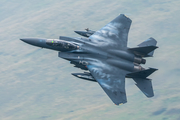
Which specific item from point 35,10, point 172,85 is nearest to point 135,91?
point 172,85

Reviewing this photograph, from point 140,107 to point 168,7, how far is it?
53.2 meters

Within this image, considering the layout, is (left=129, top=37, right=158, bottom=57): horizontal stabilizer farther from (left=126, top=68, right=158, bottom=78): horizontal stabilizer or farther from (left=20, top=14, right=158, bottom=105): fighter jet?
(left=126, top=68, right=158, bottom=78): horizontal stabilizer

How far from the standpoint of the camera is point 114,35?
47.6 m

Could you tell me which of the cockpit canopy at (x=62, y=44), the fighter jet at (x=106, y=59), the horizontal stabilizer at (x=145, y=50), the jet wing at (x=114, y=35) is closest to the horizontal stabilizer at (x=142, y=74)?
the fighter jet at (x=106, y=59)

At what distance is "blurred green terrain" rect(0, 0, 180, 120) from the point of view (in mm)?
100881

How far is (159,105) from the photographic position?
10381 cm

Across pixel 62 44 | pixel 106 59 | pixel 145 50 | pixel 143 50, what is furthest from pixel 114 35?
pixel 62 44

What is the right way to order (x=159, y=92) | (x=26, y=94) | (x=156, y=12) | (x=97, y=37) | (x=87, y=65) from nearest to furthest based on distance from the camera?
(x=87, y=65), (x=97, y=37), (x=159, y=92), (x=26, y=94), (x=156, y=12)

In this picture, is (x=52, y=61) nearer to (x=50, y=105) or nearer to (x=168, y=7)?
(x=50, y=105)

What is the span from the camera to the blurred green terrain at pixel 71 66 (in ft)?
331

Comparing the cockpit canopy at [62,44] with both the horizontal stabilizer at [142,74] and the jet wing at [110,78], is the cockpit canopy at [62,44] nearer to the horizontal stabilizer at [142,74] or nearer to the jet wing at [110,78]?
the jet wing at [110,78]

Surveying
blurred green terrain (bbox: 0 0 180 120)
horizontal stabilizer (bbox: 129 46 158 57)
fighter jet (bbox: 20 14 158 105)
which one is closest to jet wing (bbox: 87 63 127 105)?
fighter jet (bbox: 20 14 158 105)

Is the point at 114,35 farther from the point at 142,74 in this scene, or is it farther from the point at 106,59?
the point at 142,74

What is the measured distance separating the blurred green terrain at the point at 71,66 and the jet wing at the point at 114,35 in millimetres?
42492
